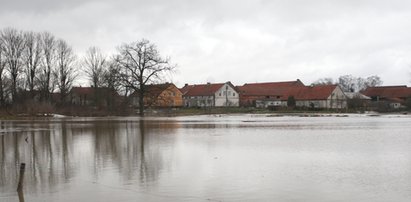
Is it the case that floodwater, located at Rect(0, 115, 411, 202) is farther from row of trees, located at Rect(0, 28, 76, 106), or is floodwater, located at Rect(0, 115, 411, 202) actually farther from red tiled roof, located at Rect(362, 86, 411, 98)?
red tiled roof, located at Rect(362, 86, 411, 98)

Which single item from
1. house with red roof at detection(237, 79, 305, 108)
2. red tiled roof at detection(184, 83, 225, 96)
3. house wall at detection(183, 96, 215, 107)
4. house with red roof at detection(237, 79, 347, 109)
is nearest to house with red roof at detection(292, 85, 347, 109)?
house with red roof at detection(237, 79, 347, 109)

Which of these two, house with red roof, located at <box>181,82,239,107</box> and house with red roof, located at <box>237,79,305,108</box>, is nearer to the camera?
house with red roof, located at <box>181,82,239,107</box>

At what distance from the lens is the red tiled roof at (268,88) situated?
429 feet

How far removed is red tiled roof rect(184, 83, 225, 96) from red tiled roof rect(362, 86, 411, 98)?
47384 mm

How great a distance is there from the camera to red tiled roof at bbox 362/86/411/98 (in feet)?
439

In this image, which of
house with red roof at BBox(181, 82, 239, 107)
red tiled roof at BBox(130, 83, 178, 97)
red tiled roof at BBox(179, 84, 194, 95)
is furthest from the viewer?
red tiled roof at BBox(179, 84, 194, 95)

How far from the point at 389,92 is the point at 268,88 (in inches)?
1367

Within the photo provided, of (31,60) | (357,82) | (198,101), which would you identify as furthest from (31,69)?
(357,82)

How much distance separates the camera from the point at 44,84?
81438 mm

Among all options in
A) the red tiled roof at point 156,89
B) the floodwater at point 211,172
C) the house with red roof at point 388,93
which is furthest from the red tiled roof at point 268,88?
the floodwater at point 211,172

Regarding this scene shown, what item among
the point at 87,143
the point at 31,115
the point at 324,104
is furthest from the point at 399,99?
the point at 87,143

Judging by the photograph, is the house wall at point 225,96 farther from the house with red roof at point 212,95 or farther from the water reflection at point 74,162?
the water reflection at point 74,162

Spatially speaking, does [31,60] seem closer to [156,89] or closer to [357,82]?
[156,89]

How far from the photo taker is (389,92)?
13812cm
